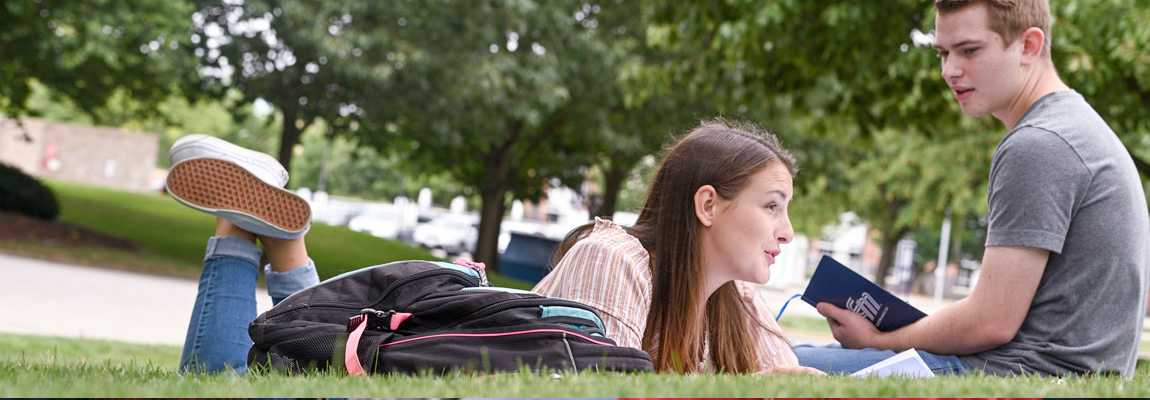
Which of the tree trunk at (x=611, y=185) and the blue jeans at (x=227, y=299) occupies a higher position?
the tree trunk at (x=611, y=185)

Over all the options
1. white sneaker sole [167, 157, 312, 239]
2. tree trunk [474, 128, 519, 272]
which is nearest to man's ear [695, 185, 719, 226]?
white sneaker sole [167, 157, 312, 239]

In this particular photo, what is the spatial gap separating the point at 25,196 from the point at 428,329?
1912 centimetres

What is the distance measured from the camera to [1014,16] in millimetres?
3375

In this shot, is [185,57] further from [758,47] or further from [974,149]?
[974,149]

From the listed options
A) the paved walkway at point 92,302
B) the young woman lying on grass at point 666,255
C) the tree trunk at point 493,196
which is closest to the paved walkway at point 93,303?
the paved walkway at point 92,302

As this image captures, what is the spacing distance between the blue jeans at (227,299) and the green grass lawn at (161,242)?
1110 cm

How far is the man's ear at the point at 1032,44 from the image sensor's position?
11.2 ft

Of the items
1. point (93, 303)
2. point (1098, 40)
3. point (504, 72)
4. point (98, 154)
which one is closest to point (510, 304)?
point (1098, 40)

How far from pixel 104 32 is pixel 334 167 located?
5291cm

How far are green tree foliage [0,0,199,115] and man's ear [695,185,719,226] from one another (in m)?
13.8

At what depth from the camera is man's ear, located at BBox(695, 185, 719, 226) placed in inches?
130

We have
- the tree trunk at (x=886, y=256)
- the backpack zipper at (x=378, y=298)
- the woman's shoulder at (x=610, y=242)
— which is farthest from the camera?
the tree trunk at (x=886, y=256)

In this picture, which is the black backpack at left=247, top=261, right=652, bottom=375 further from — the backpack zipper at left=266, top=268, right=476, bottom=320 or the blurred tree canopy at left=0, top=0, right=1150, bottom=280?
the blurred tree canopy at left=0, top=0, right=1150, bottom=280

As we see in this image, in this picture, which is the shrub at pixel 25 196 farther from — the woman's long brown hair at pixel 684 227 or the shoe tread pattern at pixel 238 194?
the woman's long brown hair at pixel 684 227
